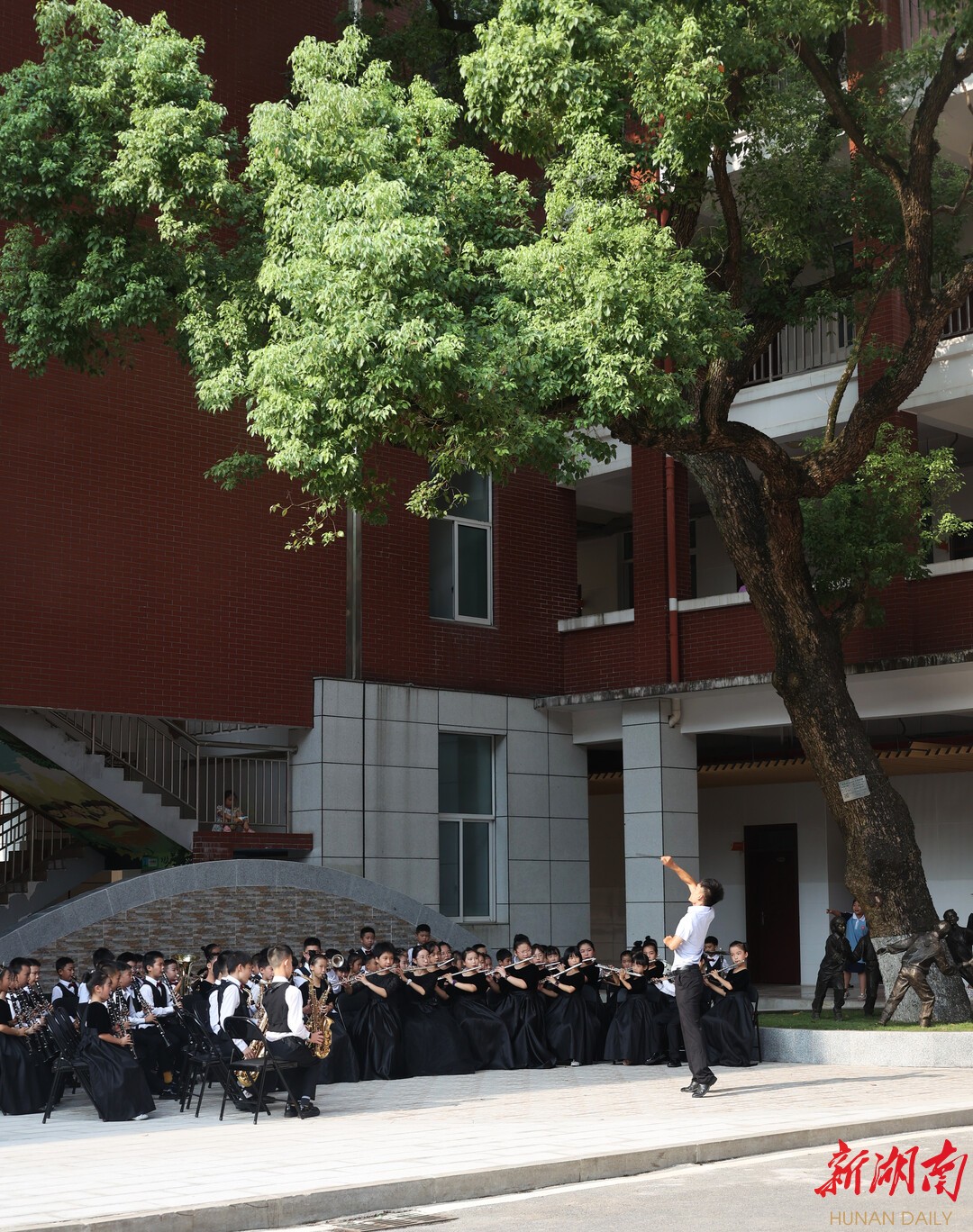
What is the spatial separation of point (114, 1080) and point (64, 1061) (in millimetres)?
460

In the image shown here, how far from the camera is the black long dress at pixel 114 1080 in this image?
12.0 m

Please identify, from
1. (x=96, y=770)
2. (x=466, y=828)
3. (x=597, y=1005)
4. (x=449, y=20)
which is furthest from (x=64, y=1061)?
(x=449, y=20)

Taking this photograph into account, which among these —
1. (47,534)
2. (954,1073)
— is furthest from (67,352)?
(954,1073)

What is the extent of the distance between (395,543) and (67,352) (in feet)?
25.0

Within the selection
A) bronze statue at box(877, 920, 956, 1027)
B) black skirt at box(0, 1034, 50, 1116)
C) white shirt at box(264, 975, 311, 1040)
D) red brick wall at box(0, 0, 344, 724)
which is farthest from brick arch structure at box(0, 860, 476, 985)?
bronze statue at box(877, 920, 956, 1027)

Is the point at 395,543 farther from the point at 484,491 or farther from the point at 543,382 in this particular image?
the point at 543,382

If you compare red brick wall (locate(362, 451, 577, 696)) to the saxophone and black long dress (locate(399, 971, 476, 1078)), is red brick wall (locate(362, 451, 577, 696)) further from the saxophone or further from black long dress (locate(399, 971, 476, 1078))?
the saxophone

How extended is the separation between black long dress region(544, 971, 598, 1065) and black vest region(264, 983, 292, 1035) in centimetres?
528

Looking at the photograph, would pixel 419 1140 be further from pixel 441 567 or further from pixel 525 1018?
pixel 441 567

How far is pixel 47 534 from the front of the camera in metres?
18.7

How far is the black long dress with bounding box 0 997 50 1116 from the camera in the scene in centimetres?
1275

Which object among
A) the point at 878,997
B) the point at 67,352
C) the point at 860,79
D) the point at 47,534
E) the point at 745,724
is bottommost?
the point at 878,997

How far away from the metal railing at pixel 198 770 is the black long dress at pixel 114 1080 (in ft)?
26.2

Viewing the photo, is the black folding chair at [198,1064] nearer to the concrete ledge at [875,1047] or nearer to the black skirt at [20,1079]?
the black skirt at [20,1079]
